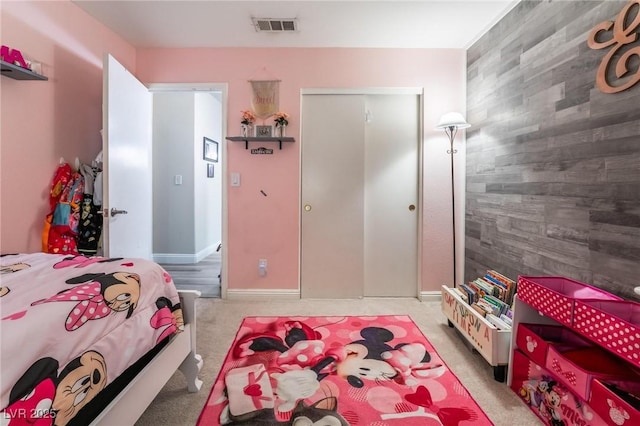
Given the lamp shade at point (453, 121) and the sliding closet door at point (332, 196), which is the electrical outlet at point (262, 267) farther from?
the lamp shade at point (453, 121)

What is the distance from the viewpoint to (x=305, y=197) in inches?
113

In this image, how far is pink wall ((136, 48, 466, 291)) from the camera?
9.22 ft

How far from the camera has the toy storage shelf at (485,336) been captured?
1634 mm

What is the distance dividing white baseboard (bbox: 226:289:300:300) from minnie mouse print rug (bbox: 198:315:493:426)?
0.60m

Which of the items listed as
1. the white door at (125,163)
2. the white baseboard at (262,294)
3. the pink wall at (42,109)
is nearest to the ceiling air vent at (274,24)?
the white door at (125,163)

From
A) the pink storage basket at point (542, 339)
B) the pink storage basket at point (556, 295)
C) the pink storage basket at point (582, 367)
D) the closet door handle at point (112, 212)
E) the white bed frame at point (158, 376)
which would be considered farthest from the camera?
the closet door handle at point (112, 212)

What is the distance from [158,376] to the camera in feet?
4.02

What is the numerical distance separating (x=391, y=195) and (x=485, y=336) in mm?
1547

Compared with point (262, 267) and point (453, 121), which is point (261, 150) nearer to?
point (262, 267)

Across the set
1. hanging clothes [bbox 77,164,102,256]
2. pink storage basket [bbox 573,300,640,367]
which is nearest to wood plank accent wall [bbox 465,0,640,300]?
pink storage basket [bbox 573,300,640,367]

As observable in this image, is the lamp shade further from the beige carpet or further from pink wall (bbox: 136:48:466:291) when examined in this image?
the beige carpet

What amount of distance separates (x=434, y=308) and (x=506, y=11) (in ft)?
8.27

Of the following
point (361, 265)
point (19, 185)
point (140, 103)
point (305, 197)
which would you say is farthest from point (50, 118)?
point (361, 265)

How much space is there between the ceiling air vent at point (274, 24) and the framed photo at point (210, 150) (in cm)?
254
